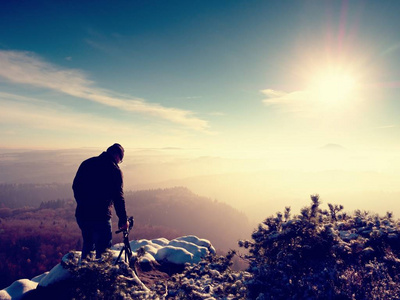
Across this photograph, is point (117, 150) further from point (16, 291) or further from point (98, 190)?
point (16, 291)

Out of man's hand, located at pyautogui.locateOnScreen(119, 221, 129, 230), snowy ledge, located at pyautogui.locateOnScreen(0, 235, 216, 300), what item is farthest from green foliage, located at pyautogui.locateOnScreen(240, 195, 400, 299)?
snowy ledge, located at pyautogui.locateOnScreen(0, 235, 216, 300)

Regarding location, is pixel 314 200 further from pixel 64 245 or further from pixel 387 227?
pixel 64 245

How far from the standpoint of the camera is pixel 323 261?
518cm

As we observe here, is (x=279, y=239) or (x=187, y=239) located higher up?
(x=279, y=239)

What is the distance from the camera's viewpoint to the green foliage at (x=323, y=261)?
14.5ft

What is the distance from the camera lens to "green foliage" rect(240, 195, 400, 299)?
443 centimetres

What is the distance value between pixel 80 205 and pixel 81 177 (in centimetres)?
83

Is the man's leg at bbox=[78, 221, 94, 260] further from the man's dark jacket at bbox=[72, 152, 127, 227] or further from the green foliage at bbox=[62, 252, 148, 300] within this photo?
the green foliage at bbox=[62, 252, 148, 300]

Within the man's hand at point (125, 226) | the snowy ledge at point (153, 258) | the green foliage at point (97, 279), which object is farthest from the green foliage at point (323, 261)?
the snowy ledge at point (153, 258)

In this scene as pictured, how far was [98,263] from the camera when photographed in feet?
16.1

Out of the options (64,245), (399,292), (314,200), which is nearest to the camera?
(399,292)

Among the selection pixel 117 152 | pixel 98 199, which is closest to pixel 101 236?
pixel 98 199

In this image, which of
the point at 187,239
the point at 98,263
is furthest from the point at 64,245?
the point at 98,263

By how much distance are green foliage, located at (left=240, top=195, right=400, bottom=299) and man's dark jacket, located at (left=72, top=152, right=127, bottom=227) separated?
4.09m
